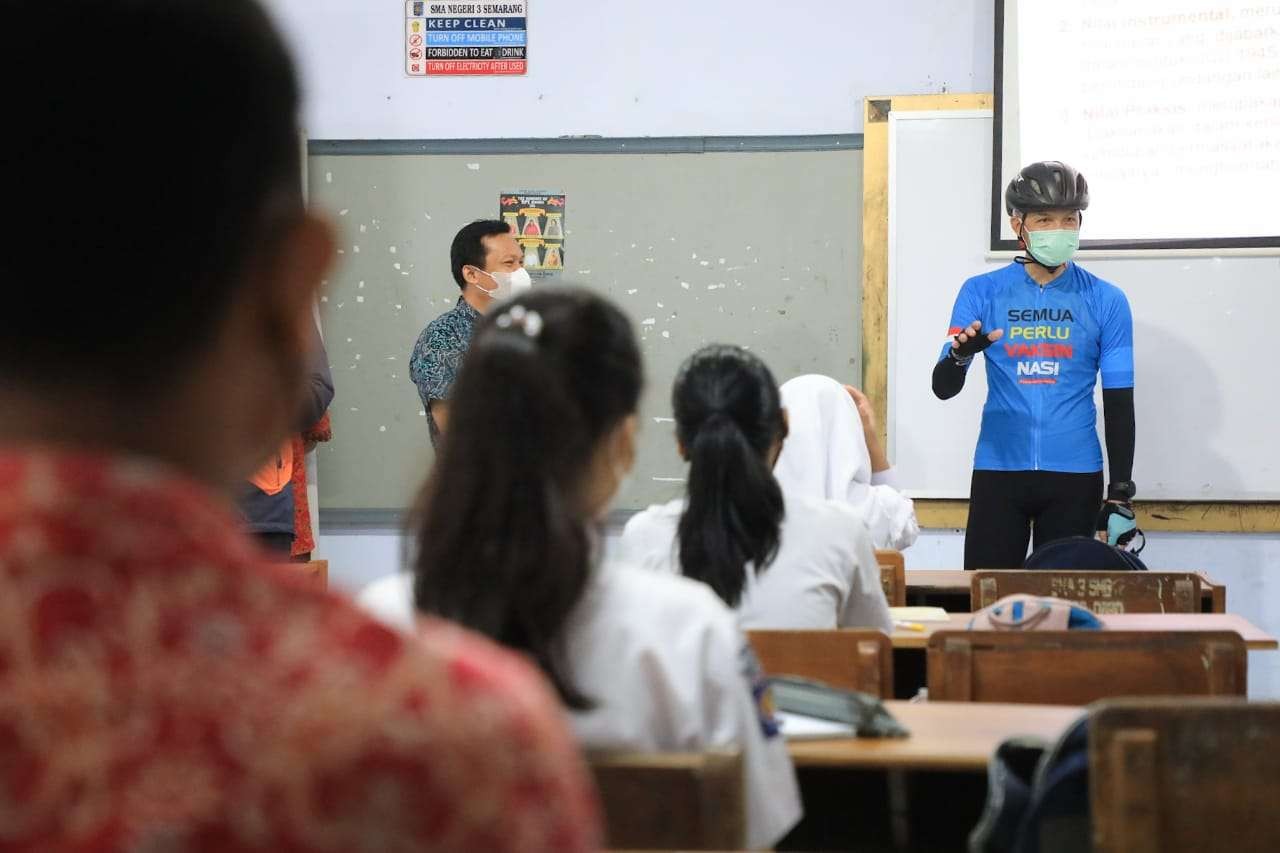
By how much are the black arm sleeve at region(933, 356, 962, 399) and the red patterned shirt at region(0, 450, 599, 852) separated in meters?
4.18

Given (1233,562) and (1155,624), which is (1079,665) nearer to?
(1155,624)

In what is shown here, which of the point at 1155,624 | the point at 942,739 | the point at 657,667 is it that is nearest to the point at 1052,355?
the point at 1155,624

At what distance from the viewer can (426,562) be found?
134 centimetres

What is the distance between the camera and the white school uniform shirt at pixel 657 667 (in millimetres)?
1304

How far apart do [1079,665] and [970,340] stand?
7.55ft

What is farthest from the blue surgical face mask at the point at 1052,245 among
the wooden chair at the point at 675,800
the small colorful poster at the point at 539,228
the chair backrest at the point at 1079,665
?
the wooden chair at the point at 675,800

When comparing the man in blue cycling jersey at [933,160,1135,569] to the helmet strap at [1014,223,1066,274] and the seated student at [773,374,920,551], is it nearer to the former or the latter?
the helmet strap at [1014,223,1066,274]

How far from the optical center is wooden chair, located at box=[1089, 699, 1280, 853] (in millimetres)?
1250

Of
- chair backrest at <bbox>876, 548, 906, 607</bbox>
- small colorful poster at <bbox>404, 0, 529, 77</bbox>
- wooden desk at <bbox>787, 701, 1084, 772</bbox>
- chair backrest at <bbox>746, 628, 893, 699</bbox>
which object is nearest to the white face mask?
small colorful poster at <bbox>404, 0, 529, 77</bbox>

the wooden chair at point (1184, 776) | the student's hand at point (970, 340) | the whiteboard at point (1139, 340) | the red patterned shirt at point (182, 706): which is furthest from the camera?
the whiteboard at point (1139, 340)

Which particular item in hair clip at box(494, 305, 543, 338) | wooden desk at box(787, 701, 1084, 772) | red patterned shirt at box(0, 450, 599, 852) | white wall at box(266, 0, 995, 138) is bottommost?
wooden desk at box(787, 701, 1084, 772)

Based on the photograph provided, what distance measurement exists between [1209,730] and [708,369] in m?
1.19

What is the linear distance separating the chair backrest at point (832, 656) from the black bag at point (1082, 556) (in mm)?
1639

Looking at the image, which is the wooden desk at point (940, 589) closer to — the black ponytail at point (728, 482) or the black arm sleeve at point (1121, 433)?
the black arm sleeve at point (1121, 433)
